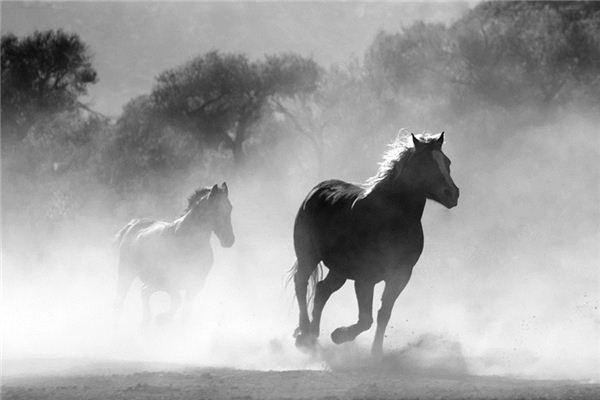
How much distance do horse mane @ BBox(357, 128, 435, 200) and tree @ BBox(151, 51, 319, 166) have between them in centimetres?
5081

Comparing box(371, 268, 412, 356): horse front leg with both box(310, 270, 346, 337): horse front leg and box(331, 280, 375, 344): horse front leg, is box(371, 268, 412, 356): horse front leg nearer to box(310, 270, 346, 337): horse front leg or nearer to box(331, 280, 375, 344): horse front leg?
box(331, 280, 375, 344): horse front leg

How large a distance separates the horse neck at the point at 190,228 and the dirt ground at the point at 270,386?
5376 mm

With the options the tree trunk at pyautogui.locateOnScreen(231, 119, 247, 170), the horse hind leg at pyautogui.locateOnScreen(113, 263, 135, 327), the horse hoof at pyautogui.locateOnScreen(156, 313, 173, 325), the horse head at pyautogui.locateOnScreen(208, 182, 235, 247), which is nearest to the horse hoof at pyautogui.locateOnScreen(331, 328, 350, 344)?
the horse hoof at pyautogui.locateOnScreen(156, 313, 173, 325)

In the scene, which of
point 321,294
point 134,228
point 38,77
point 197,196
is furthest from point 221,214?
point 38,77

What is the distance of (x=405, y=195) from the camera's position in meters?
17.0

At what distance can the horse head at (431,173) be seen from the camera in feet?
54.3

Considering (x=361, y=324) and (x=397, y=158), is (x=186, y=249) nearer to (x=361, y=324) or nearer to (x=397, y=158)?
(x=397, y=158)

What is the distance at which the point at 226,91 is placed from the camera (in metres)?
69.9

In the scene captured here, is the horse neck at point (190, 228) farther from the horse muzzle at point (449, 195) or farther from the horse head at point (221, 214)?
the horse muzzle at point (449, 195)

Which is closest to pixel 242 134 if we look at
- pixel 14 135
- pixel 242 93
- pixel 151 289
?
pixel 242 93

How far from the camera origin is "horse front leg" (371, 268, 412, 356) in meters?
16.8

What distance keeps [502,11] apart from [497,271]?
149 feet

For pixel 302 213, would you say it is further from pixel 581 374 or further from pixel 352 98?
pixel 352 98

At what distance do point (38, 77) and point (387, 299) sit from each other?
173ft
